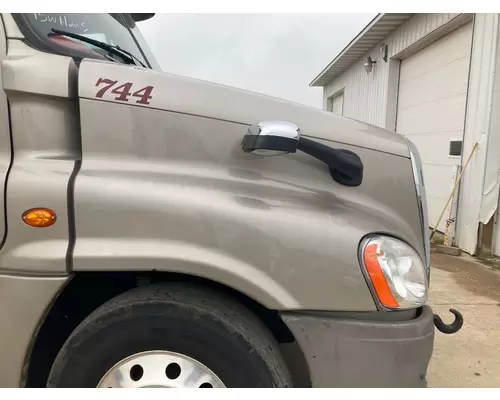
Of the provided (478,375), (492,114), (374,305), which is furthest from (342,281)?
(492,114)

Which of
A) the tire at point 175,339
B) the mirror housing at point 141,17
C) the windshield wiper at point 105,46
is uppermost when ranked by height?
the mirror housing at point 141,17

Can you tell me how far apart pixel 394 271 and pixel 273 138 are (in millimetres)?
704

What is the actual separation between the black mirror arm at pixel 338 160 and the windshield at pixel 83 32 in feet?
3.51

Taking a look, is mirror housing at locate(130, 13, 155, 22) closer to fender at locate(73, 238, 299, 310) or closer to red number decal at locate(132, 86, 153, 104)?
red number decal at locate(132, 86, 153, 104)

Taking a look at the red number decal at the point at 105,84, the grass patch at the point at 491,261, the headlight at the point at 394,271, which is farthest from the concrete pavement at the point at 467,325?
the red number decal at the point at 105,84

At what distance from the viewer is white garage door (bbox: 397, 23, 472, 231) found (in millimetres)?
6793

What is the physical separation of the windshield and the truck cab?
27mm

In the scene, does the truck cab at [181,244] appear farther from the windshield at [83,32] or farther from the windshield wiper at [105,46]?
the windshield wiper at [105,46]

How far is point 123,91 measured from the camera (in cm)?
171

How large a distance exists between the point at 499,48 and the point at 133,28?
16.9 ft

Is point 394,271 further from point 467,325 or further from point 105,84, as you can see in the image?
point 467,325

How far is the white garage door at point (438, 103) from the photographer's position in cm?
679

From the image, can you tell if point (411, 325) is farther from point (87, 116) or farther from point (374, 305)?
point (87, 116)

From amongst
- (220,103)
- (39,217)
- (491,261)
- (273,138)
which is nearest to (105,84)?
(220,103)
